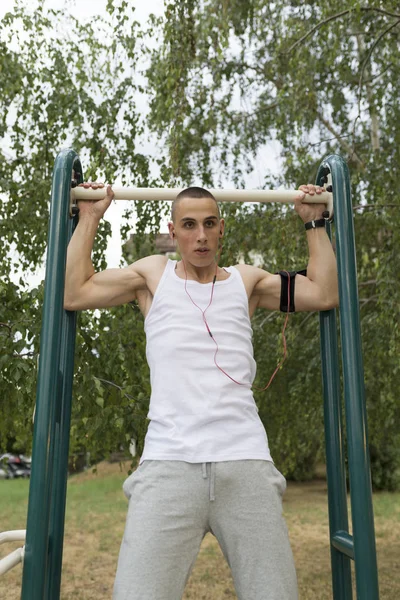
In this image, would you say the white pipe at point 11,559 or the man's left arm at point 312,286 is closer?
the white pipe at point 11,559

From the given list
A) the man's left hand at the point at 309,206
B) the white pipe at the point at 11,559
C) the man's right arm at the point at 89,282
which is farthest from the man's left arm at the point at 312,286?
the white pipe at the point at 11,559

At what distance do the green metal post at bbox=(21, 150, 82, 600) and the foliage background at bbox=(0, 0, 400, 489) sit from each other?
142 centimetres

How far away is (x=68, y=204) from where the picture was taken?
2.09 metres

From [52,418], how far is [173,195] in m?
0.77

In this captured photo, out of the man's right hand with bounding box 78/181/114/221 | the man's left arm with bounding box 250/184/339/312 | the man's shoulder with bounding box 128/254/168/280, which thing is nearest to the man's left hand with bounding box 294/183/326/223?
the man's left arm with bounding box 250/184/339/312

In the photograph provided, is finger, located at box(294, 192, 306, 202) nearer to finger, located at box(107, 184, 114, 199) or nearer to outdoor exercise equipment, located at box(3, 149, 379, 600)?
outdoor exercise equipment, located at box(3, 149, 379, 600)

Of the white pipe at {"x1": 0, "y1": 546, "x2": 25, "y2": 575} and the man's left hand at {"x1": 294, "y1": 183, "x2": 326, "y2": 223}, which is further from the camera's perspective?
the man's left hand at {"x1": 294, "y1": 183, "x2": 326, "y2": 223}

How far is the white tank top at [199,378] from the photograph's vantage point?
183 cm

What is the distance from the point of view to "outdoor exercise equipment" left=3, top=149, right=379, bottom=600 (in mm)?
1757

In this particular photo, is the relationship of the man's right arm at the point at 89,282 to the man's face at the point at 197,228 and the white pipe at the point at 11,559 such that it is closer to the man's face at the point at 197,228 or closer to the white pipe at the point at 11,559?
the man's face at the point at 197,228

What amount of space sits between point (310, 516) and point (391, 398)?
26.0ft

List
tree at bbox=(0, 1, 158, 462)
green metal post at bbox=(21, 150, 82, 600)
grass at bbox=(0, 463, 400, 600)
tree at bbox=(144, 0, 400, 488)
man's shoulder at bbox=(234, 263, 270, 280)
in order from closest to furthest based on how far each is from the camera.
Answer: green metal post at bbox=(21, 150, 82, 600) < man's shoulder at bbox=(234, 263, 270, 280) < tree at bbox=(0, 1, 158, 462) < tree at bbox=(144, 0, 400, 488) < grass at bbox=(0, 463, 400, 600)

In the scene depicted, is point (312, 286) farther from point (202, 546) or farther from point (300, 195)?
point (202, 546)

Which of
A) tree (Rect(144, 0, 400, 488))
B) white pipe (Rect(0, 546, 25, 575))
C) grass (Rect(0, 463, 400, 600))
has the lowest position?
grass (Rect(0, 463, 400, 600))
